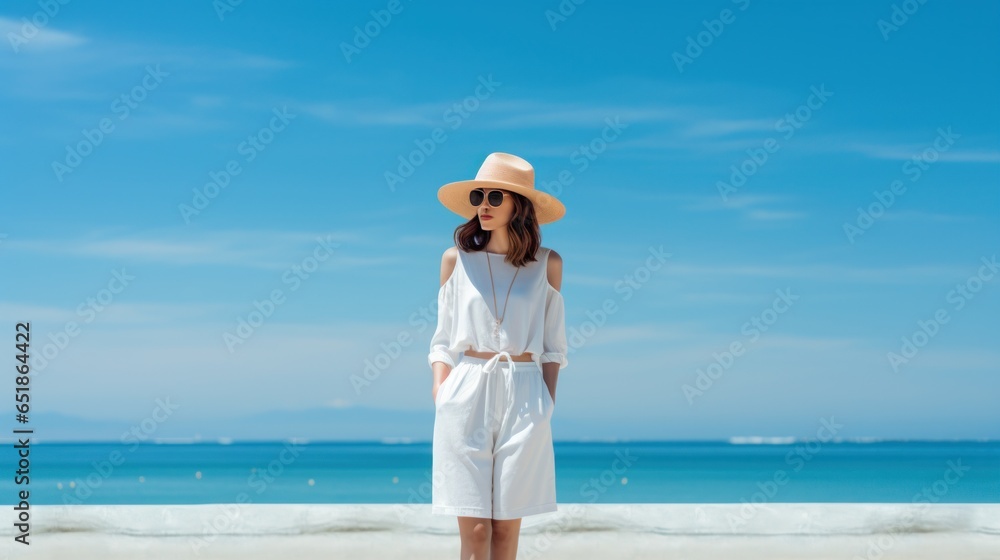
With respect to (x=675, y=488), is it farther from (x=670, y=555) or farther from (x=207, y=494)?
(x=670, y=555)

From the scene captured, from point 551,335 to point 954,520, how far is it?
4.77 metres

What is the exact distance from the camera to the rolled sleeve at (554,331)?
385cm

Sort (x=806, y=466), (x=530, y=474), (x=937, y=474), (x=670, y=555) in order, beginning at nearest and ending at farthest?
(x=530, y=474) → (x=670, y=555) → (x=937, y=474) → (x=806, y=466)

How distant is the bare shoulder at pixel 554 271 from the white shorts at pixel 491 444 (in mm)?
382

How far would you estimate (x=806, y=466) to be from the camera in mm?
34656

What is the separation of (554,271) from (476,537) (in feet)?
3.38

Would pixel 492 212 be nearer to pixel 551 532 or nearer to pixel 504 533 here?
pixel 504 533

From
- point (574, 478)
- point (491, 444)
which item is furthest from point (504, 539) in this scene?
point (574, 478)

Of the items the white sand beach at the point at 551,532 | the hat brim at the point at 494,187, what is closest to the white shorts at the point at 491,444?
the hat brim at the point at 494,187

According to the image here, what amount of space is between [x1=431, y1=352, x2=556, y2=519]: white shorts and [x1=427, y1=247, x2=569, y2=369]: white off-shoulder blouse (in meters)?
0.10

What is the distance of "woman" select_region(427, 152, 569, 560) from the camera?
3.63 metres

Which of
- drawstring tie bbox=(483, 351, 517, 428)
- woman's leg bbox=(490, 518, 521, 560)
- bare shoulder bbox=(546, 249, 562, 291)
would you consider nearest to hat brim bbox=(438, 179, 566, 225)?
bare shoulder bbox=(546, 249, 562, 291)

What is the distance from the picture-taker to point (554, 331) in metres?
3.86

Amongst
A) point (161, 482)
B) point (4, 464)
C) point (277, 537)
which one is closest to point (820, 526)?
point (277, 537)
